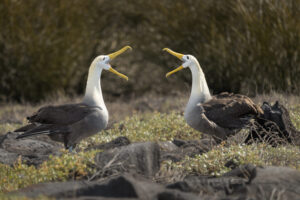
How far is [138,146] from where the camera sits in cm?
489

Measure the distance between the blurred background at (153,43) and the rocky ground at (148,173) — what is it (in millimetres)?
4271

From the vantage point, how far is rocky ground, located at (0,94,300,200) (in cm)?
398

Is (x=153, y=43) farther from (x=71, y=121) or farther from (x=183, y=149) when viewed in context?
(x=71, y=121)

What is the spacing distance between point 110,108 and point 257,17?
10.9 ft

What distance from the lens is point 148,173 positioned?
15.9 ft

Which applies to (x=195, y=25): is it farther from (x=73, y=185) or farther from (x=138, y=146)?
(x=73, y=185)

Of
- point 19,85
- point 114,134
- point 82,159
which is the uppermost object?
point 82,159

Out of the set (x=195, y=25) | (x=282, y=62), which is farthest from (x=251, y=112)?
(x=195, y=25)

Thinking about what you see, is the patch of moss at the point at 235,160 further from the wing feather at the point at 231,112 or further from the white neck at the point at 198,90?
the white neck at the point at 198,90

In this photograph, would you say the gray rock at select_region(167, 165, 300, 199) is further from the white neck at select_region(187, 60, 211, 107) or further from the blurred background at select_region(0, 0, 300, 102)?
the blurred background at select_region(0, 0, 300, 102)

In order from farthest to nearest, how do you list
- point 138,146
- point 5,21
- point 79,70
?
point 79,70 → point 5,21 → point 138,146

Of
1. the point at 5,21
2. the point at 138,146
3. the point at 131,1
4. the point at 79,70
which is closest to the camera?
the point at 138,146

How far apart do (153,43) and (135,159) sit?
9031 mm

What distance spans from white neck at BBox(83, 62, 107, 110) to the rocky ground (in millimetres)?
581
